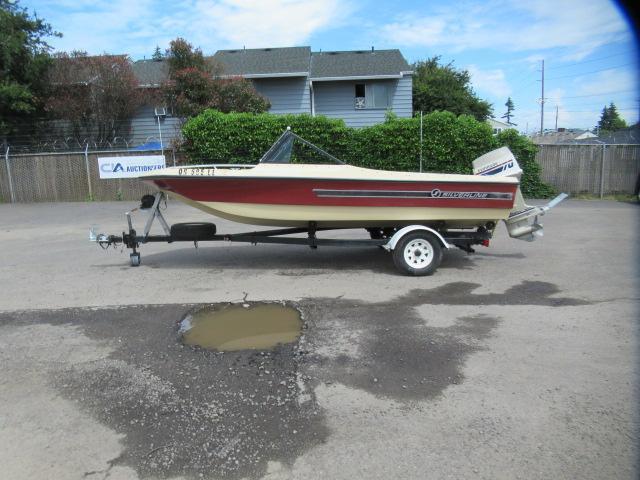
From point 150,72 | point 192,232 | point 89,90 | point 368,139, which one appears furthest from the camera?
point 150,72

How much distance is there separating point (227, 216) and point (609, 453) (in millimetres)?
5586

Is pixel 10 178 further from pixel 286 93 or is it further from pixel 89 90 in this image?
pixel 286 93

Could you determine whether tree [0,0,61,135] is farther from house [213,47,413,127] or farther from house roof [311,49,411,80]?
house roof [311,49,411,80]

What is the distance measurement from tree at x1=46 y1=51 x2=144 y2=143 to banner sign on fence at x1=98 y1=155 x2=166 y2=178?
176 inches

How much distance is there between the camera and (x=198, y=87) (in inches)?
750

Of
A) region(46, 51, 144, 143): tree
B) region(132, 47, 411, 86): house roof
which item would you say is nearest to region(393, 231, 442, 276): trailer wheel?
region(132, 47, 411, 86): house roof

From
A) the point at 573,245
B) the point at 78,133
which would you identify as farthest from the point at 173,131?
the point at 573,245

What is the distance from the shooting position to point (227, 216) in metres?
7.36

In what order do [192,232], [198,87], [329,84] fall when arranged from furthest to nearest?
[329,84]
[198,87]
[192,232]

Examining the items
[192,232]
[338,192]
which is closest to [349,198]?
[338,192]

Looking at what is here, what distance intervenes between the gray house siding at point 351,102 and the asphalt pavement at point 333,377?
17.0 metres

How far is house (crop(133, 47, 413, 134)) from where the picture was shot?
74.1ft

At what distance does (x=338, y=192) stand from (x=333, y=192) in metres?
0.07

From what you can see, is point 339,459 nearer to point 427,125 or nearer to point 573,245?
point 573,245
